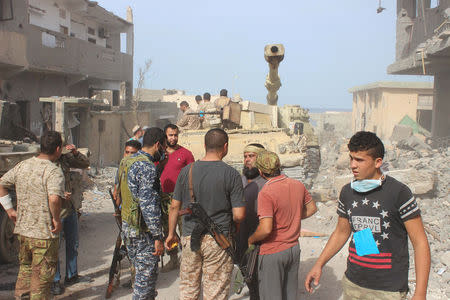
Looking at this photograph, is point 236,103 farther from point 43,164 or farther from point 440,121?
point 440,121

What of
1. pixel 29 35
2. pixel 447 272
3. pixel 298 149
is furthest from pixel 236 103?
pixel 29 35

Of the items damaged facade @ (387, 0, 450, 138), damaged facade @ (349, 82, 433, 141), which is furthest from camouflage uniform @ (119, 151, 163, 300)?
damaged facade @ (349, 82, 433, 141)

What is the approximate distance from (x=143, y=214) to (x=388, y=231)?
1978 millimetres

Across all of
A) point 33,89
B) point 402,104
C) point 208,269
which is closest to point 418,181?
point 208,269

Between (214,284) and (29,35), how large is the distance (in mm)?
13690

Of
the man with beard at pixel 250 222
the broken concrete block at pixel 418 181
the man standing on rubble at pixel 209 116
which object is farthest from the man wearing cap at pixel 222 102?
the man with beard at pixel 250 222

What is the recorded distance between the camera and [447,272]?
5.56m

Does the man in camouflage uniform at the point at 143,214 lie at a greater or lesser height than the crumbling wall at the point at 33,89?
lesser

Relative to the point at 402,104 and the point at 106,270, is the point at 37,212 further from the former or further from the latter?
the point at 402,104

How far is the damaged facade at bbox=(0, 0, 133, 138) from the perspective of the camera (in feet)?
44.8

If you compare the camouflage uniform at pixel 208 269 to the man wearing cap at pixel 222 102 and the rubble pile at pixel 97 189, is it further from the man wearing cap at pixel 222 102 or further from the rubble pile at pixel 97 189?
the man wearing cap at pixel 222 102

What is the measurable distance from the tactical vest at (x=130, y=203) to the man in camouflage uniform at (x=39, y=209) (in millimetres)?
523

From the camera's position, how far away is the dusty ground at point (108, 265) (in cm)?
479

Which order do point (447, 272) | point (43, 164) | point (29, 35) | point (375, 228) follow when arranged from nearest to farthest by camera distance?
point (375, 228)
point (43, 164)
point (447, 272)
point (29, 35)
